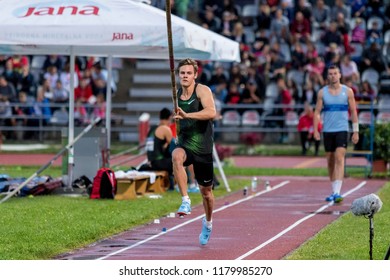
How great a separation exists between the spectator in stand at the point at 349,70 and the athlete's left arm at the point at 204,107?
20.3 m

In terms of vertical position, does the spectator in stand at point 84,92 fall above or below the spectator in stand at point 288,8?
below

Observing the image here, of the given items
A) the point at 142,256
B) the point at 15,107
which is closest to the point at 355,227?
the point at 142,256

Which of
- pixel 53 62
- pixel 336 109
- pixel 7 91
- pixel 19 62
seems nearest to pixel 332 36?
pixel 53 62

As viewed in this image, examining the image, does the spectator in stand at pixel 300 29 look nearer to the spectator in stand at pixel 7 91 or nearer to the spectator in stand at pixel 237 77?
the spectator in stand at pixel 237 77

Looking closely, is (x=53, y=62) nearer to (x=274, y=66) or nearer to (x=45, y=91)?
(x=45, y=91)

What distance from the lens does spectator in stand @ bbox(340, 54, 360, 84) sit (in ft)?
116

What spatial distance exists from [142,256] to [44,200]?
666 centimetres

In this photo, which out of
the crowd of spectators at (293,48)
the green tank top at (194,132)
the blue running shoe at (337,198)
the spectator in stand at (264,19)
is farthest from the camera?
the spectator in stand at (264,19)

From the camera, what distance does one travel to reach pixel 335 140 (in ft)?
69.4

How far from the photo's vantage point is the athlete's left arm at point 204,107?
14.9 m

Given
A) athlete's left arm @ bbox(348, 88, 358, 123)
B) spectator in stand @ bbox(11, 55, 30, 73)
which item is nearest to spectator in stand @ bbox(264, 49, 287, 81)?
spectator in stand @ bbox(11, 55, 30, 73)

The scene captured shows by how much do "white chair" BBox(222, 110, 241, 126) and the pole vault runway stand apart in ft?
40.0

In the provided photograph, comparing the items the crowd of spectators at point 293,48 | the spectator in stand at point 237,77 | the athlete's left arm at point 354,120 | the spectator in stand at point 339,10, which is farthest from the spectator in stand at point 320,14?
the athlete's left arm at point 354,120

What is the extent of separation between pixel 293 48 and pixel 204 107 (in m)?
23.1
